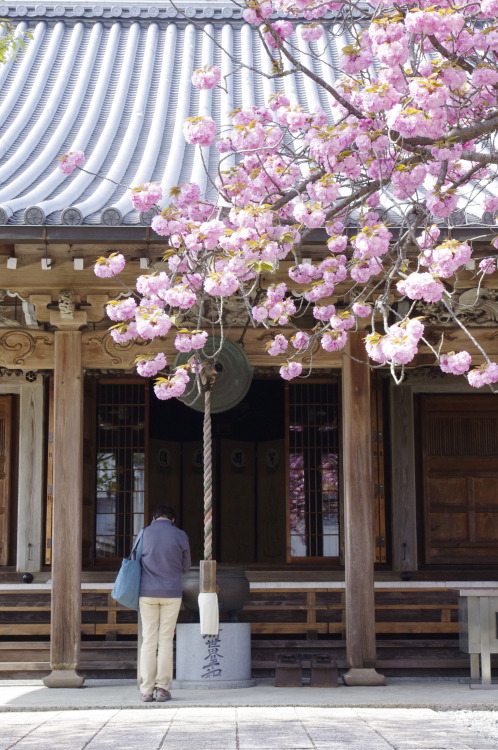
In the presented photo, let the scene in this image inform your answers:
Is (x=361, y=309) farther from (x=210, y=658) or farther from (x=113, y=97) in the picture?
(x=113, y=97)

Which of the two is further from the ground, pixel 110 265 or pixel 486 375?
pixel 110 265

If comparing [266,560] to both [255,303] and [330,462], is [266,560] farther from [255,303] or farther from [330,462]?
[255,303]

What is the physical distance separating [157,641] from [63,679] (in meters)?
0.96

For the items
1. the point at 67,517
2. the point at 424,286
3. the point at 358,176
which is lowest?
the point at 67,517

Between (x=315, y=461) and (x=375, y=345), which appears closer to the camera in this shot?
(x=375, y=345)

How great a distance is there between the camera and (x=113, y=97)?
11281 millimetres

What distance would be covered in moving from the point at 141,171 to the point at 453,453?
4160mm

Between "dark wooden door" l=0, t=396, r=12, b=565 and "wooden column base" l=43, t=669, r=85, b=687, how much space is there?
9.64ft

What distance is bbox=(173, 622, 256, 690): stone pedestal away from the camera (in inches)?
294

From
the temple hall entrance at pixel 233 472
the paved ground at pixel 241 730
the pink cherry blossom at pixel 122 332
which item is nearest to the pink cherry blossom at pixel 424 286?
the pink cherry blossom at pixel 122 332

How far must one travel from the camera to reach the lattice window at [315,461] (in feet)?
35.7

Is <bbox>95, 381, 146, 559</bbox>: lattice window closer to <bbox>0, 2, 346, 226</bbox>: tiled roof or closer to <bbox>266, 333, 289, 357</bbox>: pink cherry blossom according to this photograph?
<bbox>0, 2, 346, 226</bbox>: tiled roof

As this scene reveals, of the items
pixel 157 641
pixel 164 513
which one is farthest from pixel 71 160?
pixel 157 641

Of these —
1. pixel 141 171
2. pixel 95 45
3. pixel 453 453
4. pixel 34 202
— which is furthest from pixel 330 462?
pixel 95 45
